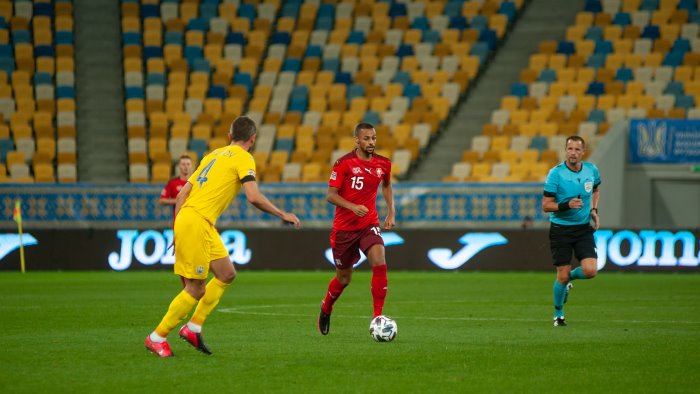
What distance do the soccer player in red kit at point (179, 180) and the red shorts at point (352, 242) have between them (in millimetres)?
5082

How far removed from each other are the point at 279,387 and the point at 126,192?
19.7 m

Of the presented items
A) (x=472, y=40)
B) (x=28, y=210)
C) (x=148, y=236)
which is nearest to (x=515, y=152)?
(x=472, y=40)

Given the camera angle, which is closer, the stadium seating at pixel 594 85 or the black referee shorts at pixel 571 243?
the black referee shorts at pixel 571 243

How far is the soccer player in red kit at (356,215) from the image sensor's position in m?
12.3

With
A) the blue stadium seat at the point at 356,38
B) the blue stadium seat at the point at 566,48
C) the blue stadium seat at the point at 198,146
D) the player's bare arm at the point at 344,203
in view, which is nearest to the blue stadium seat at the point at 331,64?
the blue stadium seat at the point at 356,38

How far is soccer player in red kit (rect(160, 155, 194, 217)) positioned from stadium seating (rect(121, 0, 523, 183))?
1326 cm

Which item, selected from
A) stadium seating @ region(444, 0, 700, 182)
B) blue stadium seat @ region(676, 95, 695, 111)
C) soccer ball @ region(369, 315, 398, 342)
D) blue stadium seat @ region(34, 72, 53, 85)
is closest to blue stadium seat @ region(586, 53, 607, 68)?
stadium seating @ region(444, 0, 700, 182)

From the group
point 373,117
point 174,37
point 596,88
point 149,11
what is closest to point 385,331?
point 373,117

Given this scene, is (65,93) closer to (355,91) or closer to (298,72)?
(298,72)

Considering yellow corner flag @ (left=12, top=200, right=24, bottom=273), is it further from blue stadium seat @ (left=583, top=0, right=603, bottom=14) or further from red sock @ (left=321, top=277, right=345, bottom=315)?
blue stadium seat @ (left=583, top=0, right=603, bottom=14)

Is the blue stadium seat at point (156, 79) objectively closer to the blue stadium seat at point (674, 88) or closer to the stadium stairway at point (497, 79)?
the stadium stairway at point (497, 79)

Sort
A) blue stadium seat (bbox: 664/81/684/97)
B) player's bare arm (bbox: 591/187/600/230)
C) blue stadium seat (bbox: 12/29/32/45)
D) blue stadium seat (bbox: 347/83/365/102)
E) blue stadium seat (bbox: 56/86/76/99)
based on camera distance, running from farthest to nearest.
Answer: blue stadium seat (bbox: 12/29/32/45), blue stadium seat (bbox: 56/86/76/99), blue stadium seat (bbox: 347/83/365/102), blue stadium seat (bbox: 664/81/684/97), player's bare arm (bbox: 591/187/600/230)

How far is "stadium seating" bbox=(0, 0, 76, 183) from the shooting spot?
3284 centimetres

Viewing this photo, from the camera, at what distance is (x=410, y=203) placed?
27.4 meters
